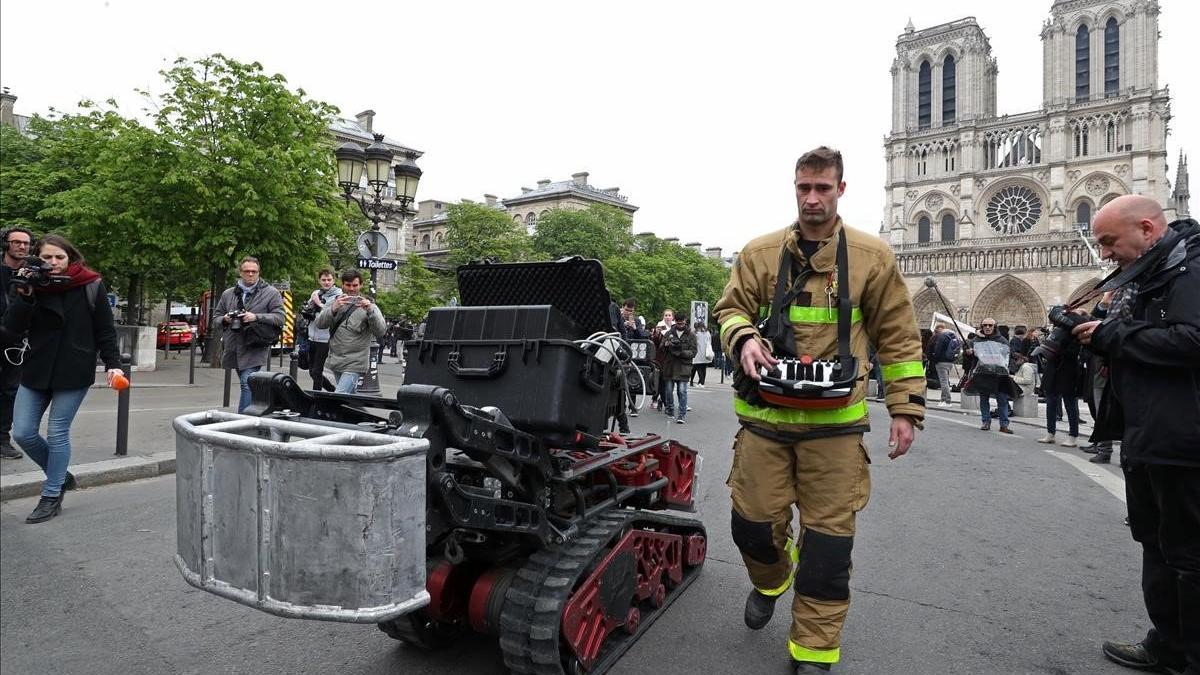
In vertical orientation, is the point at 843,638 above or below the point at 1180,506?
below

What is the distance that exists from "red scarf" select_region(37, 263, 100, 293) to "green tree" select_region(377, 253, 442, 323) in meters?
22.7

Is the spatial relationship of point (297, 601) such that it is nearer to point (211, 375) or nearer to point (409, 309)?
point (211, 375)

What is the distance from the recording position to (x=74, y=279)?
16.4ft

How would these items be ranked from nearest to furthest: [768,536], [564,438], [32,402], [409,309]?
[564,438] < [768,536] < [32,402] < [409,309]

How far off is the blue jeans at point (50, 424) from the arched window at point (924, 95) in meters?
80.8

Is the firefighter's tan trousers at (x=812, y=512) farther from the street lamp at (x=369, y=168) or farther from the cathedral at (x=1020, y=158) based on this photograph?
the cathedral at (x=1020, y=158)

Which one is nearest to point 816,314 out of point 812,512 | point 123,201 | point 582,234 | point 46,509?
point 812,512

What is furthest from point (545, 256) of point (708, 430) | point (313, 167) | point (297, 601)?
point (297, 601)

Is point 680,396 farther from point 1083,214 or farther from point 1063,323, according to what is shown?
point 1083,214

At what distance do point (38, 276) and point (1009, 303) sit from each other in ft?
244

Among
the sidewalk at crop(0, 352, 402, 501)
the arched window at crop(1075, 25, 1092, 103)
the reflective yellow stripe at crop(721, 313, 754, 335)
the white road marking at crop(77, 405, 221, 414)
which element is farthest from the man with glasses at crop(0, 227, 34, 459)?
the arched window at crop(1075, 25, 1092, 103)

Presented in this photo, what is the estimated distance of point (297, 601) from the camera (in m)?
1.94

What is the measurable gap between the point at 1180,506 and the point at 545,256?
5036 cm

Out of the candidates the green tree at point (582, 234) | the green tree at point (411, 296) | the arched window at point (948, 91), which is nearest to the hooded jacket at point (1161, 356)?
the green tree at point (411, 296)
